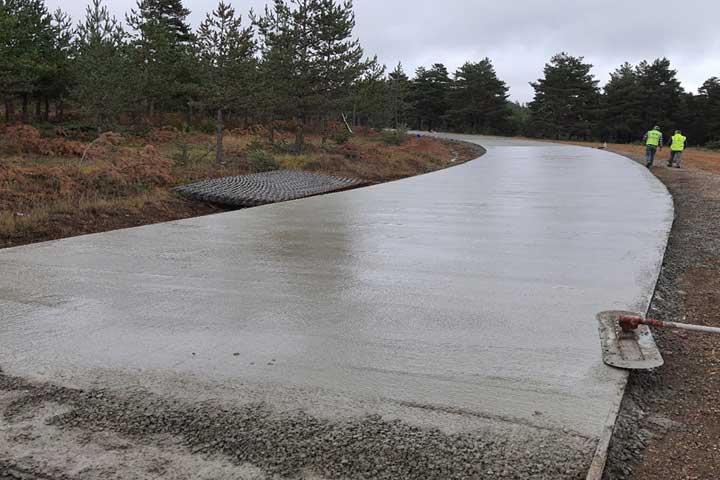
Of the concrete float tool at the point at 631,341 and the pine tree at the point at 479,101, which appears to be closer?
the concrete float tool at the point at 631,341

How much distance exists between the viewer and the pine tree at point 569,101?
59.5 meters

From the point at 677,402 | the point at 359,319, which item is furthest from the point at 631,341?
the point at 359,319

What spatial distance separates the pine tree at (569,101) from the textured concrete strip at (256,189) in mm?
51682

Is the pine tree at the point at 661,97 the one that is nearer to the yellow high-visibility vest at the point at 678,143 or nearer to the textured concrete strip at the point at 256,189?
the yellow high-visibility vest at the point at 678,143

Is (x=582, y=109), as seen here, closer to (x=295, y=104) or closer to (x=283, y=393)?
(x=295, y=104)

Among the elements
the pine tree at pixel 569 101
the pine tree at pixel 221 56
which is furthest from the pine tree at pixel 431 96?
the pine tree at pixel 221 56

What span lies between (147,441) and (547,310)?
2.67 m

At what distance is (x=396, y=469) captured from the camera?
221 centimetres

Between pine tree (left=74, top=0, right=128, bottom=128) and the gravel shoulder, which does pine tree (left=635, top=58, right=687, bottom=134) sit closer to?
pine tree (left=74, top=0, right=128, bottom=128)

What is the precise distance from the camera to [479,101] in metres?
63.8

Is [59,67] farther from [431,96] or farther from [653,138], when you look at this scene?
[431,96]

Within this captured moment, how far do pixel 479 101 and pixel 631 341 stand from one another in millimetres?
63474

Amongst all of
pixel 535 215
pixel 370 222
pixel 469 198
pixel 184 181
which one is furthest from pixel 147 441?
pixel 184 181

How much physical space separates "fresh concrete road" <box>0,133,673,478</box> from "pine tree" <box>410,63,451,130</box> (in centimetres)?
6323
